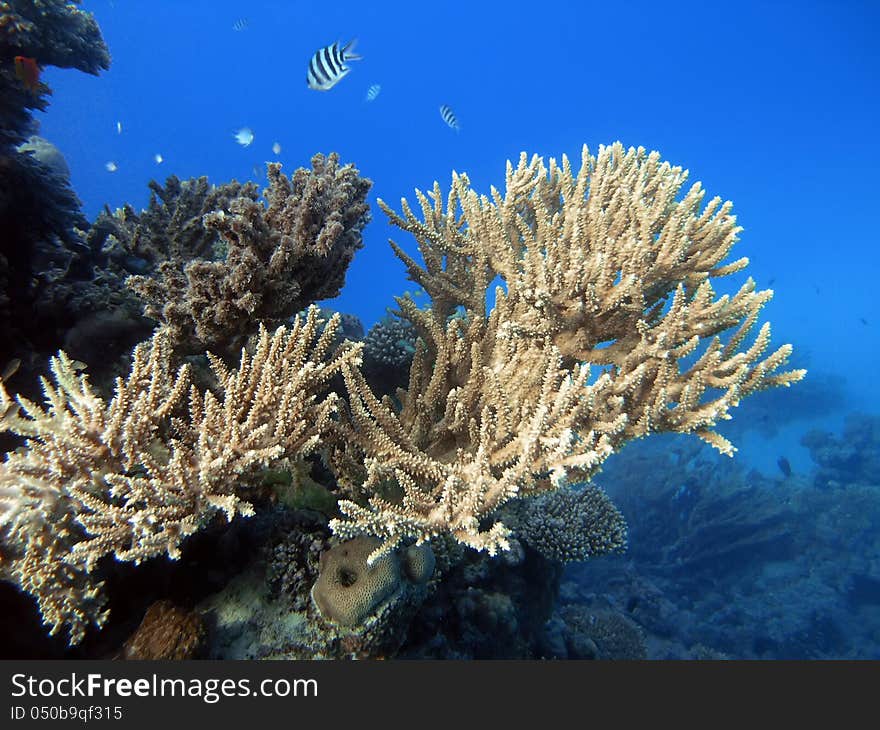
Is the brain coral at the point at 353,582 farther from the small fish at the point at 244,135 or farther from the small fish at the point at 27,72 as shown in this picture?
the small fish at the point at 244,135

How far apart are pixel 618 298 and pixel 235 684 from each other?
3.07 metres

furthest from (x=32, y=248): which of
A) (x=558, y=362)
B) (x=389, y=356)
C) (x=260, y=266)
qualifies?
(x=558, y=362)

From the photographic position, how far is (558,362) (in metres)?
2.80

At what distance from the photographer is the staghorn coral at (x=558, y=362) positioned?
2.61 meters

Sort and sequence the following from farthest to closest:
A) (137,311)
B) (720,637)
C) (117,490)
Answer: (720,637) < (137,311) < (117,490)

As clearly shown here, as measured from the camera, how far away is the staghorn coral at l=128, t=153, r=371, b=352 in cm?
303

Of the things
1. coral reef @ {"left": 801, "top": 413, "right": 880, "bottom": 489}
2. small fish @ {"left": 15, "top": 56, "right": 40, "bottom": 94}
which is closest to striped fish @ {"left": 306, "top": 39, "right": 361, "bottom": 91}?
small fish @ {"left": 15, "top": 56, "right": 40, "bottom": 94}

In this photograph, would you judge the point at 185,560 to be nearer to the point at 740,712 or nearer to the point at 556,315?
the point at 556,315

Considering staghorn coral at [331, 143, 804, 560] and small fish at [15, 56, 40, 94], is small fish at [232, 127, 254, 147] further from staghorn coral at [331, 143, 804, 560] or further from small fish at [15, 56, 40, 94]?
staghorn coral at [331, 143, 804, 560]

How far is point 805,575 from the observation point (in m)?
13.5

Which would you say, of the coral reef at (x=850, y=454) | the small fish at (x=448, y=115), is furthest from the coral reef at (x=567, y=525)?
→ the coral reef at (x=850, y=454)

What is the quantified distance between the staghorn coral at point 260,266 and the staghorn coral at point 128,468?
365 mm

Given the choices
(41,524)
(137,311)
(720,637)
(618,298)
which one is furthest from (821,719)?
(720,637)

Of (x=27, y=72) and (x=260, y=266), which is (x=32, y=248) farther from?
(x=260, y=266)
